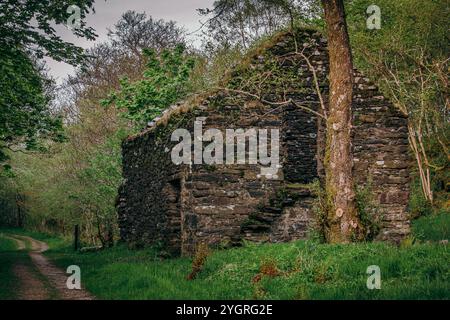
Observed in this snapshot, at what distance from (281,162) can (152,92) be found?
11491 millimetres

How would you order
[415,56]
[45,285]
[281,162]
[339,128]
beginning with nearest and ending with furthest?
[339,128] < [45,285] < [281,162] < [415,56]

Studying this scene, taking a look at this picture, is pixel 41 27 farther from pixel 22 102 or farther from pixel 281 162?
pixel 281 162

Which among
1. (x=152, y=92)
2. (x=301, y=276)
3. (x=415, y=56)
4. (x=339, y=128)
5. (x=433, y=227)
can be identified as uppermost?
(x=415, y=56)

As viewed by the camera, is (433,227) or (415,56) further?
(415,56)

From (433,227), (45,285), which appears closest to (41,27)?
(45,285)

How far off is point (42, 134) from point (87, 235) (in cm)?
1576

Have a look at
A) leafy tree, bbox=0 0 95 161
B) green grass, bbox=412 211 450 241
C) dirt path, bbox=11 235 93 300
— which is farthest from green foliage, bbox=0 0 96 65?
green grass, bbox=412 211 450 241

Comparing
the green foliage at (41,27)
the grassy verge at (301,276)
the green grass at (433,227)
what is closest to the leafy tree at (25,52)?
the green foliage at (41,27)

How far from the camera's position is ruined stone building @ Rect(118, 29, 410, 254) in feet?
46.8

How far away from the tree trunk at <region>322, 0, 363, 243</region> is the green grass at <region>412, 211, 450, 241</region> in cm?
416

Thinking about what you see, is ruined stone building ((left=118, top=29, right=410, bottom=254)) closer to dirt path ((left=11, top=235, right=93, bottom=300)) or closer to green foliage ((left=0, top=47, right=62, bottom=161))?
dirt path ((left=11, top=235, right=93, bottom=300))

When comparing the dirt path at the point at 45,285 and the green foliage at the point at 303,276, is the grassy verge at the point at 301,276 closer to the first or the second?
the green foliage at the point at 303,276

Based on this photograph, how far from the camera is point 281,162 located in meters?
14.9
